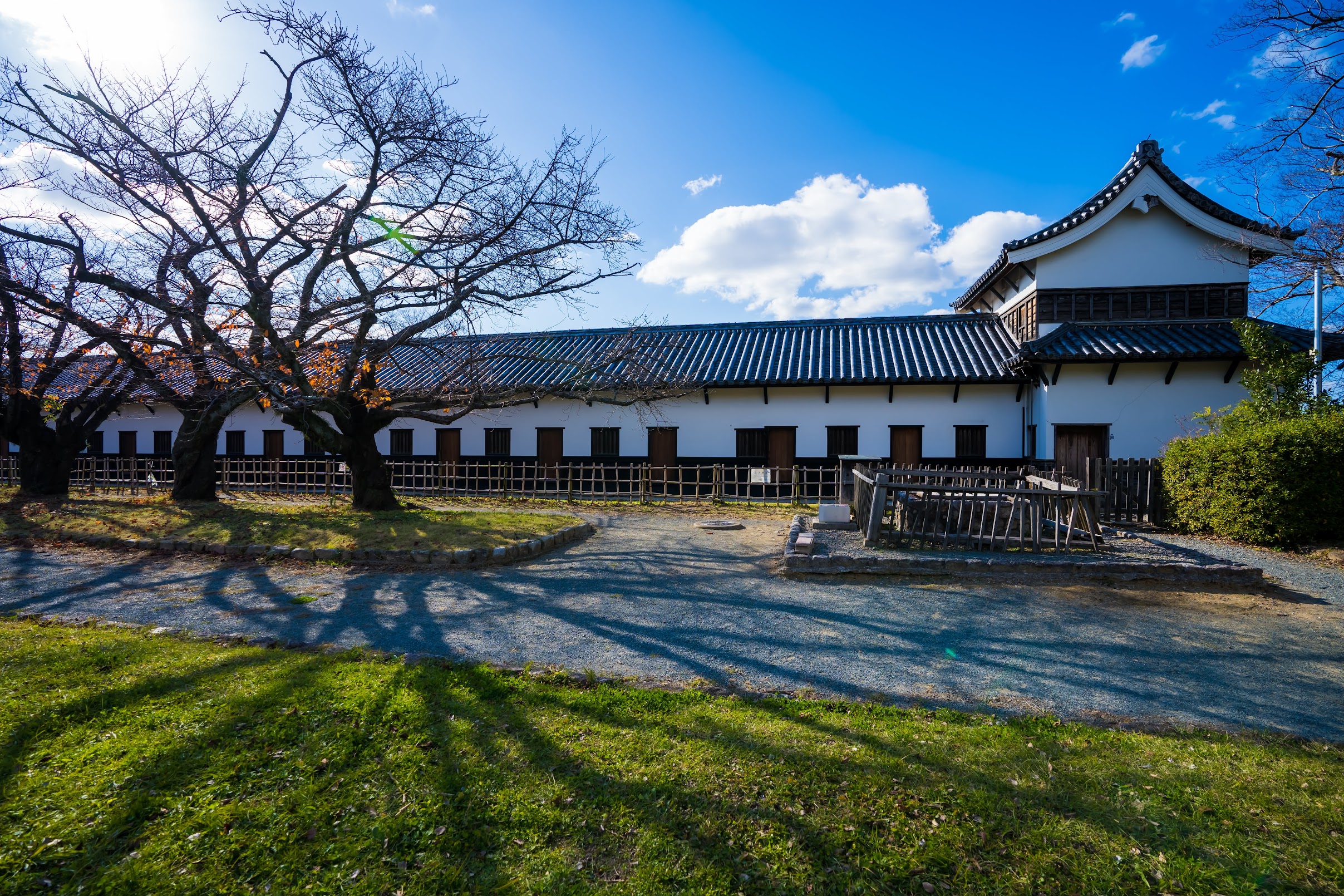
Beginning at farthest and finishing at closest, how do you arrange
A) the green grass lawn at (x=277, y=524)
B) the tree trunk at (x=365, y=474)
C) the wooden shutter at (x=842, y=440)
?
the wooden shutter at (x=842, y=440) → the tree trunk at (x=365, y=474) → the green grass lawn at (x=277, y=524)

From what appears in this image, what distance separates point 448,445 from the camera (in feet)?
70.0

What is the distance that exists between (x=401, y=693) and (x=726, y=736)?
2.20 meters

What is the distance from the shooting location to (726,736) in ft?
11.6

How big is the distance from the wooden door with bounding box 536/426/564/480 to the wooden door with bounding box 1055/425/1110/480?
14418 millimetres

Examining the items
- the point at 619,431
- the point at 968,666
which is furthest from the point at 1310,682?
the point at 619,431

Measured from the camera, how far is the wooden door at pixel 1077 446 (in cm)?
1551

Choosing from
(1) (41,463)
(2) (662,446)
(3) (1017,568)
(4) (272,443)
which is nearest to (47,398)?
(1) (41,463)

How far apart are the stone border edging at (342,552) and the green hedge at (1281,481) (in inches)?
450

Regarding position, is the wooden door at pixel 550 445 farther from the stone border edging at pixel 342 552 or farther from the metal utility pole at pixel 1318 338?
the metal utility pole at pixel 1318 338

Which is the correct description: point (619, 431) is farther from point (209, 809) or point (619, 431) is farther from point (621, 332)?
point (209, 809)

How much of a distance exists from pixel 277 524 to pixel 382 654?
7.20m

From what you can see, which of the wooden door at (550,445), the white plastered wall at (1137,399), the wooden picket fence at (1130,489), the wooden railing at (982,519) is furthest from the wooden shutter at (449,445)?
the wooden picket fence at (1130,489)

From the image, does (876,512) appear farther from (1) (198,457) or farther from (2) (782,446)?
(1) (198,457)

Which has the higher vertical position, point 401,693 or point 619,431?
point 619,431
